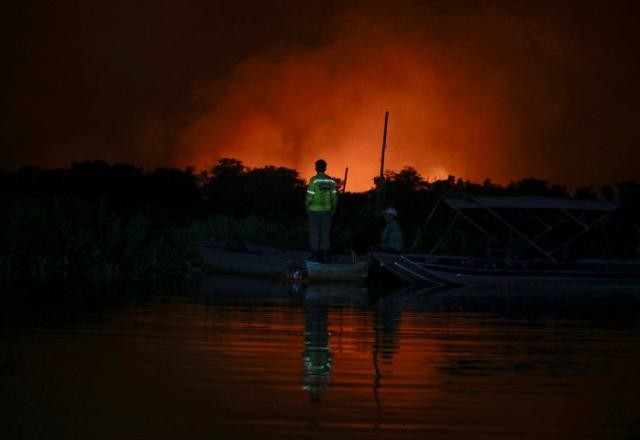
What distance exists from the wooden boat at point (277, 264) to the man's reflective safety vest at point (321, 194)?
3.52ft

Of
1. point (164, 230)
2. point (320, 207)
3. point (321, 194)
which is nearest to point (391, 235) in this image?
point (320, 207)

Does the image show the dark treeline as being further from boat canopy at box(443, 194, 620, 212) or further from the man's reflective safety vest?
the man's reflective safety vest

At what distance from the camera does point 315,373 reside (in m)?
11.1

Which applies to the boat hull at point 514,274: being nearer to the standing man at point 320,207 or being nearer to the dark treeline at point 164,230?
the standing man at point 320,207

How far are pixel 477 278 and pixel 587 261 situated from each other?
2267 millimetres

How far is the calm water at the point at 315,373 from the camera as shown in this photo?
859 centimetres

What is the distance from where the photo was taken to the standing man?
27.2 meters

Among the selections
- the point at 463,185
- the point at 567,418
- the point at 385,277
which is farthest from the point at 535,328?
the point at 463,185

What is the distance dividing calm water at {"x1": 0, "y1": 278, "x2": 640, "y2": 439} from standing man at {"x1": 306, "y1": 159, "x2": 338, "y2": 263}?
8.27m

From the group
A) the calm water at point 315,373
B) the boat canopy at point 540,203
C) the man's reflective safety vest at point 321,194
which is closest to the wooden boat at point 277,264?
the man's reflective safety vest at point 321,194

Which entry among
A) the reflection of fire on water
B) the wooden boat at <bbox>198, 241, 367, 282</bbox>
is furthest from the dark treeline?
the reflection of fire on water

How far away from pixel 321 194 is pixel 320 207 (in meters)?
0.30

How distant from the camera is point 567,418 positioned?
29.6 ft

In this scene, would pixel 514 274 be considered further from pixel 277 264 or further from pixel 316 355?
pixel 316 355
